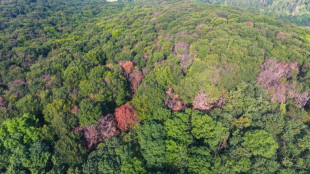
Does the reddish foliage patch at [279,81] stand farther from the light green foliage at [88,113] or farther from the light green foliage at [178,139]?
the light green foliage at [88,113]

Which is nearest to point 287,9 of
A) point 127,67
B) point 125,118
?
point 127,67

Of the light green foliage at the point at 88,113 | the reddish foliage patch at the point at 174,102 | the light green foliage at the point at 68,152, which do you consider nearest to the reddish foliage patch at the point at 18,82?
the light green foliage at the point at 88,113

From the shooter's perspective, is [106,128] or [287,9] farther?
[287,9]

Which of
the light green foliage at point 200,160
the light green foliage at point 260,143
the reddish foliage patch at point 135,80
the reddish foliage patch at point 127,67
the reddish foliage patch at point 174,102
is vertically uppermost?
the reddish foliage patch at point 127,67

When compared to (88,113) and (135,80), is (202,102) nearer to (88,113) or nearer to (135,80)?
(135,80)

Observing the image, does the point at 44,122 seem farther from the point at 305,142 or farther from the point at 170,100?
the point at 305,142

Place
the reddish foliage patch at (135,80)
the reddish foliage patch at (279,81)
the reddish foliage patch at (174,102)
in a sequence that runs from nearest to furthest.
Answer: the reddish foliage patch at (174,102)
the reddish foliage patch at (279,81)
the reddish foliage patch at (135,80)

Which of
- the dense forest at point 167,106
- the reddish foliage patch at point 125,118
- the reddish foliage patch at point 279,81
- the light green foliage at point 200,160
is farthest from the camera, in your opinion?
the reddish foliage patch at point 279,81
